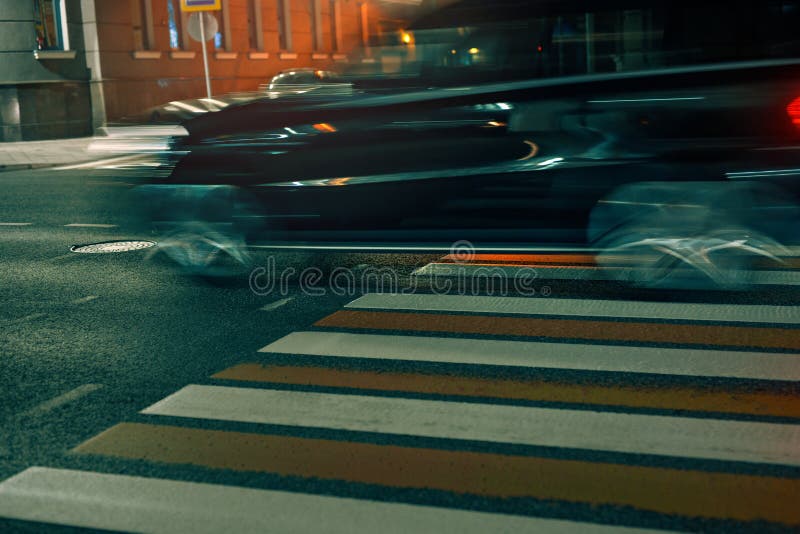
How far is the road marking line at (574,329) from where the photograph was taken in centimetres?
510

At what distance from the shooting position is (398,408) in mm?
4160

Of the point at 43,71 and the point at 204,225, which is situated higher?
the point at 43,71

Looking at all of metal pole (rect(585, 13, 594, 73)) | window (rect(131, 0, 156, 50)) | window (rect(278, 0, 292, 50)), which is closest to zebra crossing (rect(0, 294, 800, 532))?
metal pole (rect(585, 13, 594, 73))

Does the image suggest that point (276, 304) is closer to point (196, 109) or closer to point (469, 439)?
point (196, 109)

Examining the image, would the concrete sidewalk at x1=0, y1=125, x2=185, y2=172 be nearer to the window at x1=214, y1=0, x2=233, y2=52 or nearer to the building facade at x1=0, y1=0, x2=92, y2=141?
the building facade at x1=0, y1=0, x2=92, y2=141

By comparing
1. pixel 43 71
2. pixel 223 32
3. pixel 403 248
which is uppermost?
pixel 223 32

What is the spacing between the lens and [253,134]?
6.49 metres

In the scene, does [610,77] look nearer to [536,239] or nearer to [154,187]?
[536,239]

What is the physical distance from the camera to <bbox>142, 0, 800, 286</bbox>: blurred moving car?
220 inches

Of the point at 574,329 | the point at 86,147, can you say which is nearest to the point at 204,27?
the point at 86,147

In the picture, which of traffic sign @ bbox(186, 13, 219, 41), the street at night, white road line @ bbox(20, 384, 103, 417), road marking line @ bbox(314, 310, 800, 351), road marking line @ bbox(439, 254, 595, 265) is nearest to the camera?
the street at night

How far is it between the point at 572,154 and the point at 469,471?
2988mm

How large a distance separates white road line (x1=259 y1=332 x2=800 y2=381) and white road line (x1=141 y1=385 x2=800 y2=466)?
0.68 m

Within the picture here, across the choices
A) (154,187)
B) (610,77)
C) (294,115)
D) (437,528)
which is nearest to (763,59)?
(610,77)
